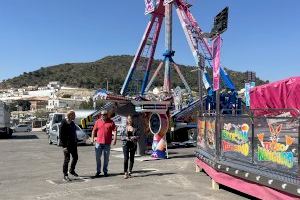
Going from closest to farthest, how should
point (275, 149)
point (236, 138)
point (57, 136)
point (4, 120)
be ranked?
point (275, 149) < point (236, 138) < point (57, 136) < point (4, 120)

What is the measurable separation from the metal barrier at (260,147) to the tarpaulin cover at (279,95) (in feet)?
5.29

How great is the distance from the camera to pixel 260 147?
940 cm

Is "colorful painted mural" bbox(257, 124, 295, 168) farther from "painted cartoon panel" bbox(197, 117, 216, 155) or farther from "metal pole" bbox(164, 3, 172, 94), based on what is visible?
"metal pole" bbox(164, 3, 172, 94)

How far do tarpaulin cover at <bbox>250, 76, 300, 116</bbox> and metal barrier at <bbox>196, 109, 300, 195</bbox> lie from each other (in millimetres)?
1611

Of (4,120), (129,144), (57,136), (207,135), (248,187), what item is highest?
(4,120)

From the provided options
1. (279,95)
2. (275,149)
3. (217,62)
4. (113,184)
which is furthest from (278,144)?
(113,184)

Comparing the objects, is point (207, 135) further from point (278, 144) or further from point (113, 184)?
point (278, 144)

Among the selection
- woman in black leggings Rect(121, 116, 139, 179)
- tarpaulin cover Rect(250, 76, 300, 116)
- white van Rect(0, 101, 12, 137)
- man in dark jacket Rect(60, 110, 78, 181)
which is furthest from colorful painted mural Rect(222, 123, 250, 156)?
white van Rect(0, 101, 12, 137)

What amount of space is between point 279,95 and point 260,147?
3.58 metres

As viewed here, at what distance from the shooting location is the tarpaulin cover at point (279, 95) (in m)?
11.9

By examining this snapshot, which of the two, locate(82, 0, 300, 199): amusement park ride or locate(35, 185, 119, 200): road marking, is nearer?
locate(82, 0, 300, 199): amusement park ride

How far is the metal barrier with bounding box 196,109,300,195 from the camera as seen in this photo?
8.18m

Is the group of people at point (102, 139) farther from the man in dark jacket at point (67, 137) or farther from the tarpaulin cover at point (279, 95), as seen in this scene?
the tarpaulin cover at point (279, 95)

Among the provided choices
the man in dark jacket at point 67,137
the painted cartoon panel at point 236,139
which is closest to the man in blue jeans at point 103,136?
the man in dark jacket at point 67,137
